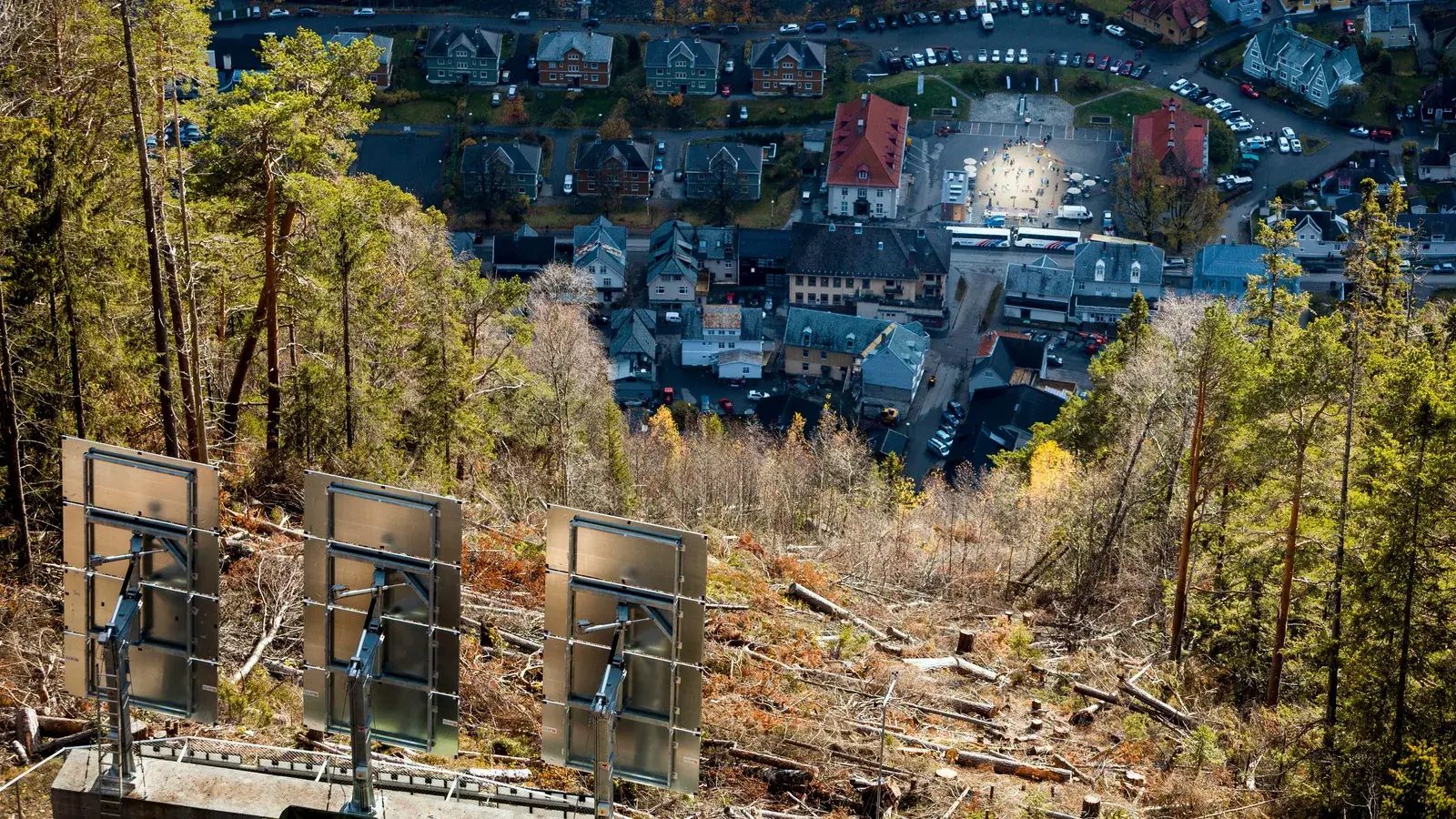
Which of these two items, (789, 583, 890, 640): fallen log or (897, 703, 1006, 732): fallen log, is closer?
(897, 703, 1006, 732): fallen log

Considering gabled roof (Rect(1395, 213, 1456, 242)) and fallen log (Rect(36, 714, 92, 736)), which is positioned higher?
gabled roof (Rect(1395, 213, 1456, 242))

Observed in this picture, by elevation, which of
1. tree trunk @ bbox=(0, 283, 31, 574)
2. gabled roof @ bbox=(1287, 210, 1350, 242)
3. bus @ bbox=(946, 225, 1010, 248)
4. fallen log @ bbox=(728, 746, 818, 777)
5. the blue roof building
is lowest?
fallen log @ bbox=(728, 746, 818, 777)

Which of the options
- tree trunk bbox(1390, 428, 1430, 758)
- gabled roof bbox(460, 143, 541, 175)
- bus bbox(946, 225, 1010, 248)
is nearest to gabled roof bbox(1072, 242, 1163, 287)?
bus bbox(946, 225, 1010, 248)

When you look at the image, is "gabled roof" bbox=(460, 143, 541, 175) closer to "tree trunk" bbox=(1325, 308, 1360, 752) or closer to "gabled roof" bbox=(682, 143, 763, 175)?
"gabled roof" bbox=(682, 143, 763, 175)

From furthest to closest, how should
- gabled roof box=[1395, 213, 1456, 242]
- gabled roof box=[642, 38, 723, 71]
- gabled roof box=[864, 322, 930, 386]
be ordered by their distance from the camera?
gabled roof box=[642, 38, 723, 71]
gabled roof box=[1395, 213, 1456, 242]
gabled roof box=[864, 322, 930, 386]

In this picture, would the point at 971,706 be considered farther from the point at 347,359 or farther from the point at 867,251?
the point at 867,251

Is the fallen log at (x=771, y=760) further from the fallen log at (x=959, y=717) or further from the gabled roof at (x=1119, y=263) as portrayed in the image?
the gabled roof at (x=1119, y=263)

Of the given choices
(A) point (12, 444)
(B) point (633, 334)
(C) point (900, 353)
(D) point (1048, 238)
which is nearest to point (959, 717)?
(A) point (12, 444)

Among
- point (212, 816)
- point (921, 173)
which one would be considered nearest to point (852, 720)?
point (212, 816)

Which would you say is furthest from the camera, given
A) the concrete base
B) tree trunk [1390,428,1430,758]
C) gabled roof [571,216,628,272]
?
gabled roof [571,216,628,272]
